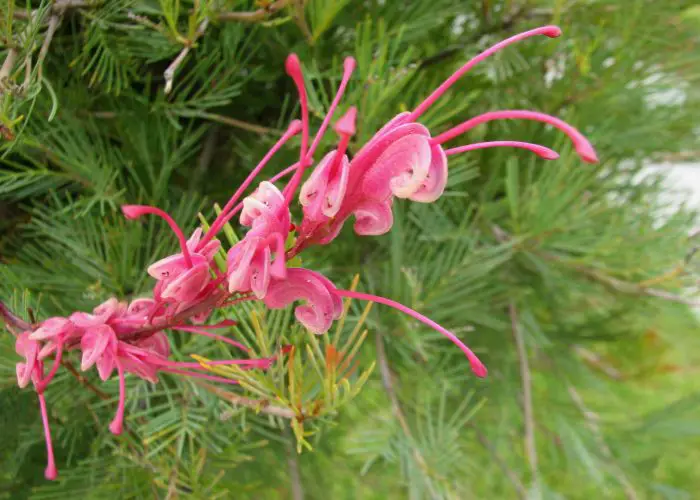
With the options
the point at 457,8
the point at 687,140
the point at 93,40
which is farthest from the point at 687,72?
the point at 93,40

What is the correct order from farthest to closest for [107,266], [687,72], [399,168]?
[687,72] → [107,266] → [399,168]

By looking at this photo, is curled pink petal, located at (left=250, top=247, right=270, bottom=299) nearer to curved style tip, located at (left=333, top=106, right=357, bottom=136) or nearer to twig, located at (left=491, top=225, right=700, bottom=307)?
curved style tip, located at (left=333, top=106, right=357, bottom=136)

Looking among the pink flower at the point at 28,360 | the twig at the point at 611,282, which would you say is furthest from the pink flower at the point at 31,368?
the twig at the point at 611,282

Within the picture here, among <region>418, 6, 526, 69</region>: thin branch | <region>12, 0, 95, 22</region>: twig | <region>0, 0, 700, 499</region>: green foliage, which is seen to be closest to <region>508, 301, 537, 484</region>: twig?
<region>0, 0, 700, 499</region>: green foliage

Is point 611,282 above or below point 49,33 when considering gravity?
below

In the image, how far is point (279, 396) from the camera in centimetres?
18

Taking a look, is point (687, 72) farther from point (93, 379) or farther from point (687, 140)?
point (93, 379)

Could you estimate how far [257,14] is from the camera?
216mm

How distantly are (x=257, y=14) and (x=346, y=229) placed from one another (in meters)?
0.11

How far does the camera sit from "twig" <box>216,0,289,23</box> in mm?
214

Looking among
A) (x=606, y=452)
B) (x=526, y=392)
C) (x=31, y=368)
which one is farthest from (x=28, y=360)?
(x=606, y=452)

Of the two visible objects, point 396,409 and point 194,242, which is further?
point 396,409

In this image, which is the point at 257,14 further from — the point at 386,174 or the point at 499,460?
the point at 499,460

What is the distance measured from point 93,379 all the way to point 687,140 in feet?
1.07
